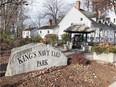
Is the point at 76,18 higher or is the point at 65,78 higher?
the point at 76,18

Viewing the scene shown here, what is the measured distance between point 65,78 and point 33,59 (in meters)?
2.06

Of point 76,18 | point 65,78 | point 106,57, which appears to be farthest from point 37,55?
point 76,18

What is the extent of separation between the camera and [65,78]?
10141 millimetres

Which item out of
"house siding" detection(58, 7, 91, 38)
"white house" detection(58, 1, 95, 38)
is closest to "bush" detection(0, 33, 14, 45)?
"white house" detection(58, 1, 95, 38)

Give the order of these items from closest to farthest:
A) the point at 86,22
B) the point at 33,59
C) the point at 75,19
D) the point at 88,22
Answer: the point at 33,59 < the point at 88,22 < the point at 86,22 < the point at 75,19

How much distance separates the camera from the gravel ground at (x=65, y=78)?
9.21m

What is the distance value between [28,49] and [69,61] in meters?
2.91

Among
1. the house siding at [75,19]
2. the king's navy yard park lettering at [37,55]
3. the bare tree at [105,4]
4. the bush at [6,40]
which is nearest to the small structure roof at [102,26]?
the house siding at [75,19]

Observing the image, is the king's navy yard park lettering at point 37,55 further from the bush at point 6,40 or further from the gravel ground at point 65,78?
the bush at point 6,40

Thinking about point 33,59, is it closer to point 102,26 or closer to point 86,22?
point 86,22

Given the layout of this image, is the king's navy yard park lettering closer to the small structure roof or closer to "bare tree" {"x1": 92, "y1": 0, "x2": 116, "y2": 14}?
"bare tree" {"x1": 92, "y1": 0, "x2": 116, "y2": 14}

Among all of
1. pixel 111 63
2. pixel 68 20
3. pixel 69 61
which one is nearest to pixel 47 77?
pixel 69 61

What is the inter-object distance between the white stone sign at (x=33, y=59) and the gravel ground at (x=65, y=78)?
41 centimetres

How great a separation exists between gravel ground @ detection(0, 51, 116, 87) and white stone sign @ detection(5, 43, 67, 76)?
41cm
